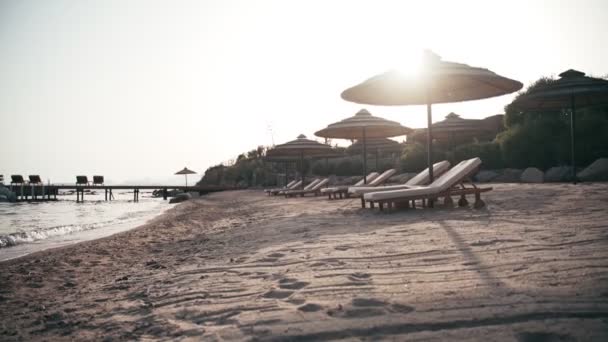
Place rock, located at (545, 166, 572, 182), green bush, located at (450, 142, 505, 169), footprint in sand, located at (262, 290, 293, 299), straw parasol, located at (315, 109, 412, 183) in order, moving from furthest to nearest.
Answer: green bush, located at (450, 142, 505, 169), rock, located at (545, 166, 572, 182), straw parasol, located at (315, 109, 412, 183), footprint in sand, located at (262, 290, 293, 299)

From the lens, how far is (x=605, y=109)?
15.2 m

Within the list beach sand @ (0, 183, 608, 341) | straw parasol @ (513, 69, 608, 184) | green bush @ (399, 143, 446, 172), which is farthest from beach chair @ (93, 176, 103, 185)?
straw parasol @ (513, 69, 608, 184)

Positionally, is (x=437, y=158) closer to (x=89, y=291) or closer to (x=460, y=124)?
(x=460, y=124)

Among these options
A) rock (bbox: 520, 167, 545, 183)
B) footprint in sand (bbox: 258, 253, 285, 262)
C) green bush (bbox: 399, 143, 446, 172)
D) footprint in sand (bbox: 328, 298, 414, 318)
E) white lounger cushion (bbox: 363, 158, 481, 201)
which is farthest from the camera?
green bush (bbox: 399, 143, 446, 172)

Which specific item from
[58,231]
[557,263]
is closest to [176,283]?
[557,263]

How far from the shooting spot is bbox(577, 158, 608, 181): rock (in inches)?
437

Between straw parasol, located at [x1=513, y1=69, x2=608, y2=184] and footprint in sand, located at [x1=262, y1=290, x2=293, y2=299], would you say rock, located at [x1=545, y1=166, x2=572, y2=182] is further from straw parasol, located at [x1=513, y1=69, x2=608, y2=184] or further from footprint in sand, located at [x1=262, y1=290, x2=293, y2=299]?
footprint in sand, located at [x1=262, y1=290, x2=293, y2=299]

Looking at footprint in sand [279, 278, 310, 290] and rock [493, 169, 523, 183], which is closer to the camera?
footprint in sand [279, 278, 310, 290]

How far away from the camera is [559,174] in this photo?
1289 centimetres

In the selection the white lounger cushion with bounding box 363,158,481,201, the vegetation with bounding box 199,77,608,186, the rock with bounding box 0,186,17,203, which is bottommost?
the rock with bounding box 0,186,17,203

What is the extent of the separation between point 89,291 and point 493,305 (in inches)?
132

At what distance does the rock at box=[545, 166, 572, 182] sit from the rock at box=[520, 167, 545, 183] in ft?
0.82

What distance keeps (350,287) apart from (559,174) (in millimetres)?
13444

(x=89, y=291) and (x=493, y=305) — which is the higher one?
(x=493, y=305)
